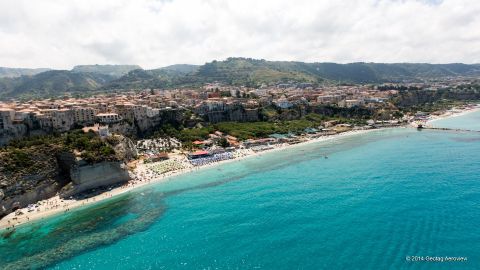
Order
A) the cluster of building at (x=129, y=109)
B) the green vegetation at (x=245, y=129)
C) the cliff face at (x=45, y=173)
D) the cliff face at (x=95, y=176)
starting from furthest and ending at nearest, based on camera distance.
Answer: the green vegetation at (x=245, y=129)
the cluster of building at (x=129, y=109)
the cliff face at (x=95, y=176)
the cliff face at (x=45, y=173)

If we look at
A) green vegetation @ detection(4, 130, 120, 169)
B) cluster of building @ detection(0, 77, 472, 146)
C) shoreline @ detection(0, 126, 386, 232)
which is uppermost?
cluster of building @ detection(0, 77, 472, 146)

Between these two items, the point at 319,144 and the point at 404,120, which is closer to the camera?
the point at 319,144

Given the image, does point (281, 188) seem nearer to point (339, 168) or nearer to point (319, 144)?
point (339, 168)

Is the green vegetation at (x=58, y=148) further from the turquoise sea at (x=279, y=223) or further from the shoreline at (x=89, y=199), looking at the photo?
the turquoise sea at (x=279, y=223)

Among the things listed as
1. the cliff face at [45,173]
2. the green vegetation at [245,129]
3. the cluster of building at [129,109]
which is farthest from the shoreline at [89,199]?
the cluster of building at [129,109]

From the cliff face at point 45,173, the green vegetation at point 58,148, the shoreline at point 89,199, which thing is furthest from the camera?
the green vegetation at point 58,148

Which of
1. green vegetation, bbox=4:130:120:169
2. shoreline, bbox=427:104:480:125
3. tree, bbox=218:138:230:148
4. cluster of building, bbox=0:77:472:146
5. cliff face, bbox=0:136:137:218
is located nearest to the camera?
cliff face, bbox=0:136:137:218

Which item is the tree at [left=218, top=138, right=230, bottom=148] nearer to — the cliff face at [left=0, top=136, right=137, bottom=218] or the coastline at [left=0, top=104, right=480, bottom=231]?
the coastline at [left=0, top=104, right=480, bottom=231]

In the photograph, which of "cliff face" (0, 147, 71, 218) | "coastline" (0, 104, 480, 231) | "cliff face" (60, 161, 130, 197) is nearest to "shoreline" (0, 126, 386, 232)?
"coastline" (0, 104, 480, 231)

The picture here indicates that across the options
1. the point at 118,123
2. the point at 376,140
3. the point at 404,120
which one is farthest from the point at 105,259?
the point at 404,120
